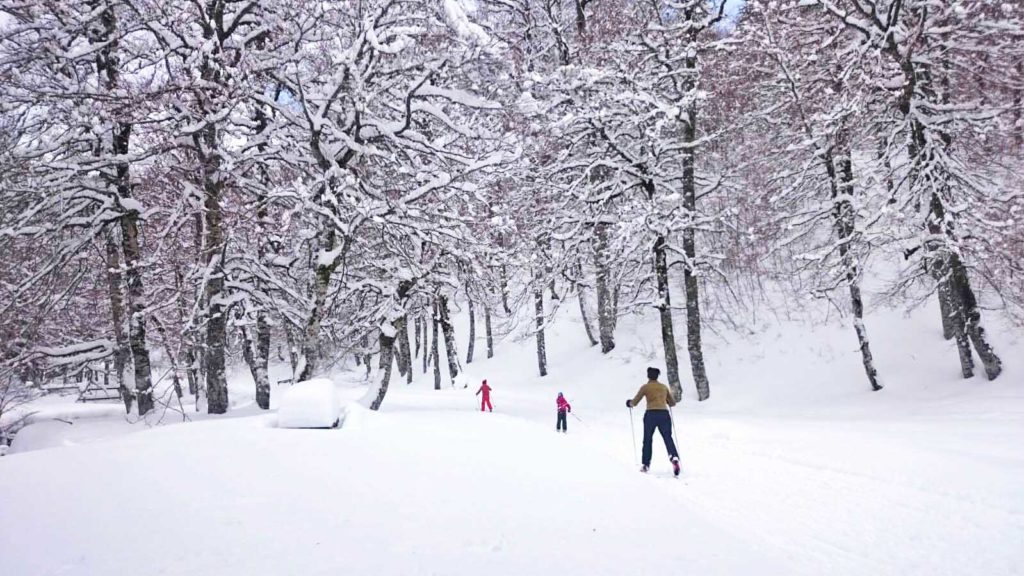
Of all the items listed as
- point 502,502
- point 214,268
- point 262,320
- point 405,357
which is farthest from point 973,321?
point 405,357

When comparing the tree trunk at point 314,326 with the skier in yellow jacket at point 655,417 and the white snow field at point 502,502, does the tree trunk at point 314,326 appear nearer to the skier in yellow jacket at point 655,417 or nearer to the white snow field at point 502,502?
the white snow field at point 502,502

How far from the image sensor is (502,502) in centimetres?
507

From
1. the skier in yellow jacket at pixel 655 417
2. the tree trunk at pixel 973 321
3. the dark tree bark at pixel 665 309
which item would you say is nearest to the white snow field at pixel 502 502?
the skier in yellow jacket at pixel 655 417

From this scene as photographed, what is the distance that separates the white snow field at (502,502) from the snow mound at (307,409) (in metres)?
0.27

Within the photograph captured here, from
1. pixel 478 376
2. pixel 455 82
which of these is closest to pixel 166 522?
pixel 455 82

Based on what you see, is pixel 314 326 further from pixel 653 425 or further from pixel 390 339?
pixel 653 425

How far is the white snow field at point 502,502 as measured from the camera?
3.74m

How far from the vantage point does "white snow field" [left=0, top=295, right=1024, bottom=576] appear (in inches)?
147

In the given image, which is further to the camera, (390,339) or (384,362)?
(384,362)

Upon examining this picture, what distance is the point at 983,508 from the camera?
18.7 feet

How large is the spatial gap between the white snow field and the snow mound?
268 millimetres

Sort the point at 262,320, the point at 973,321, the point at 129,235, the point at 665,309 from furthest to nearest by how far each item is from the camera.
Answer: the point at 665,309 → the point at 262,320 → the point at 973,321 → the point at 129,235

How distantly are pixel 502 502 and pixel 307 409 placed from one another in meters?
3.43

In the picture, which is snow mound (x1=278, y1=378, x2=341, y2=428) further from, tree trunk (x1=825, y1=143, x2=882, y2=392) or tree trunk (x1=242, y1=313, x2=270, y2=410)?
tree trunk (x1=825, y1=143, x2=882, y2=392)
